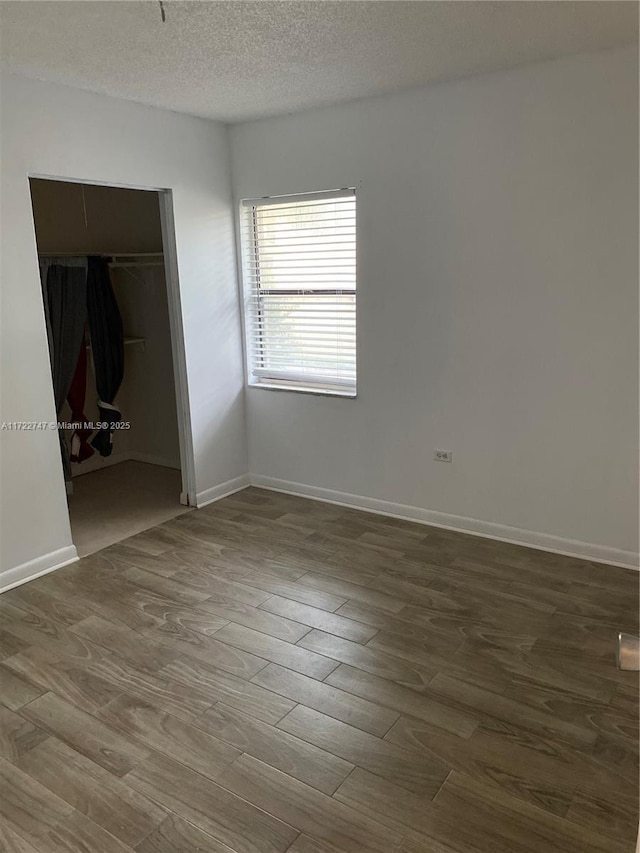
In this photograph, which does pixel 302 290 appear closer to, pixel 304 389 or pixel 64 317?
pixel 304 389

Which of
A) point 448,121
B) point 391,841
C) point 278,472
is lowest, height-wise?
point 391,841

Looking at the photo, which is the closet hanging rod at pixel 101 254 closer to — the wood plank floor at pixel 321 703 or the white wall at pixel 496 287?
the white wall at pixel 496 287

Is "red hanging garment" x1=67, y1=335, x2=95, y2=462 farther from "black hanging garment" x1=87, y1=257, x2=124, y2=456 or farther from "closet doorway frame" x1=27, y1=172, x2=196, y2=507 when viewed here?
"closet doorway frame" x1=27, y1=172, x2=196, y2=507

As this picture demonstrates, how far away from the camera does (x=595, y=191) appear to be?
3.10 meters

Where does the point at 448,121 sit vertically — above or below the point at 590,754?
above

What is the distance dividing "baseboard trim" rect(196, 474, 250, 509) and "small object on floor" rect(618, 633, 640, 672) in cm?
367

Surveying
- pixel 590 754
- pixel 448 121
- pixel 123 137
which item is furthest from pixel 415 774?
pixel 123 137

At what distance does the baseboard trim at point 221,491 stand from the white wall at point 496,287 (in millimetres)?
951

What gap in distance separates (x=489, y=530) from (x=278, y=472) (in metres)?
1.60

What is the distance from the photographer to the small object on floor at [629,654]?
95 centimetres

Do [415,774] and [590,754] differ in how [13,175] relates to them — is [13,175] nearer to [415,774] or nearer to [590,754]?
[415,774]

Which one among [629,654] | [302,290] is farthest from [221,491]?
[629,654]

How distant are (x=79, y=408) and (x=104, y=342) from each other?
555 mm

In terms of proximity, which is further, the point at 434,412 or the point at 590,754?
the point at 434,412
